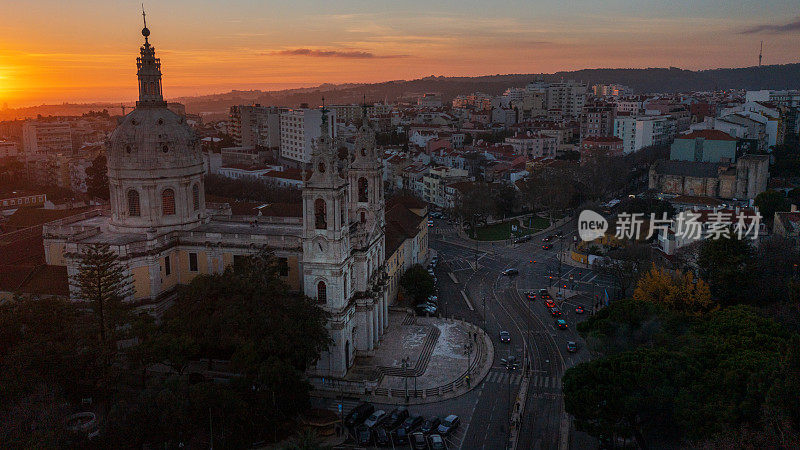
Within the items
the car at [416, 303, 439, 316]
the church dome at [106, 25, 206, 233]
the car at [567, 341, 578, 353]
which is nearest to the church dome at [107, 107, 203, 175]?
the church dome at [106, 25, 206, 233]

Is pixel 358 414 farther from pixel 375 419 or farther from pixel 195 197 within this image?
pixel 195 197

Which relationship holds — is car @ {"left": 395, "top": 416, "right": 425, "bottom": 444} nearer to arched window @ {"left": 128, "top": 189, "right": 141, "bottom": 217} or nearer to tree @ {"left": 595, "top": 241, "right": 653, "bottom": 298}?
arched window @ {"left": 128, "top": 189, "right": 141, "bottom": 217}

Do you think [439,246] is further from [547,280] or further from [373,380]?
[373,380]

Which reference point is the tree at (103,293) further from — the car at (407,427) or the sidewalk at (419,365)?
the car at (407,427)

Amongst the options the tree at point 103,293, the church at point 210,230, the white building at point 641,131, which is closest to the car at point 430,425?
the church at point 210,230

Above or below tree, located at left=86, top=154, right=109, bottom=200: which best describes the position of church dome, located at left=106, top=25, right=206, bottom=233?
above

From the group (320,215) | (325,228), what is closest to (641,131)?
(320,215)

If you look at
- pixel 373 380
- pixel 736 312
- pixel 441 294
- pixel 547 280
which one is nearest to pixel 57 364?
pixel 373 380
